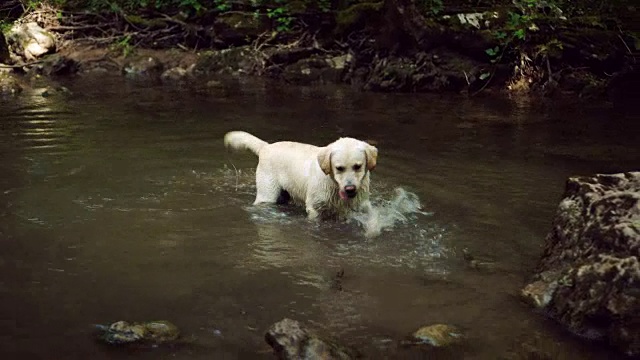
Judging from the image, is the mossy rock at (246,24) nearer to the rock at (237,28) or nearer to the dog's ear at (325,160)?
the rock at (237,28)

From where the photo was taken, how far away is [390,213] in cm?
662

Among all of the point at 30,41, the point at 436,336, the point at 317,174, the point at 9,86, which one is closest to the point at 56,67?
the point at 30,41

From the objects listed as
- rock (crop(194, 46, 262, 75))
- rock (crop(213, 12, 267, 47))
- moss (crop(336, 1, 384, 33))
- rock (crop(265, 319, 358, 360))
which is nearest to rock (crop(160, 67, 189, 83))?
rock (crop(194, 46, 262, 75))

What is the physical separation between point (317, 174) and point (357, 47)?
1059 centimetres

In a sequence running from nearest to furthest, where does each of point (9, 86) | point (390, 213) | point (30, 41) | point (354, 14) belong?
1. point (390, 213)
2. point (9, 86)
3. point (354, 14)
4. point (30, 41)

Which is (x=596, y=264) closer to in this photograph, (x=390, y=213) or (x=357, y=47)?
(x=390, y=213)

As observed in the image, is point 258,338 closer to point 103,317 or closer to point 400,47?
point 103,317

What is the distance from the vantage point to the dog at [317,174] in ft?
19.6

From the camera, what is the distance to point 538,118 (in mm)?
11688

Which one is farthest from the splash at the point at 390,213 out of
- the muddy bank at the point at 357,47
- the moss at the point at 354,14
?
the moss at the point at 354,14

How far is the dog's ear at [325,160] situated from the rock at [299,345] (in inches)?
93.0

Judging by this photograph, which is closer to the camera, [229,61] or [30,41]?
[229,61]

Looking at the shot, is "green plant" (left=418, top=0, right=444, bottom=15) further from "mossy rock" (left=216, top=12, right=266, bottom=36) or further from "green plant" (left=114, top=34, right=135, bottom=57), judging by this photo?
"green plant" (left=114, top=34, right=135, bottom=57)

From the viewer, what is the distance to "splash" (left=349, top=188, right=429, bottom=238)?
6191 mm
